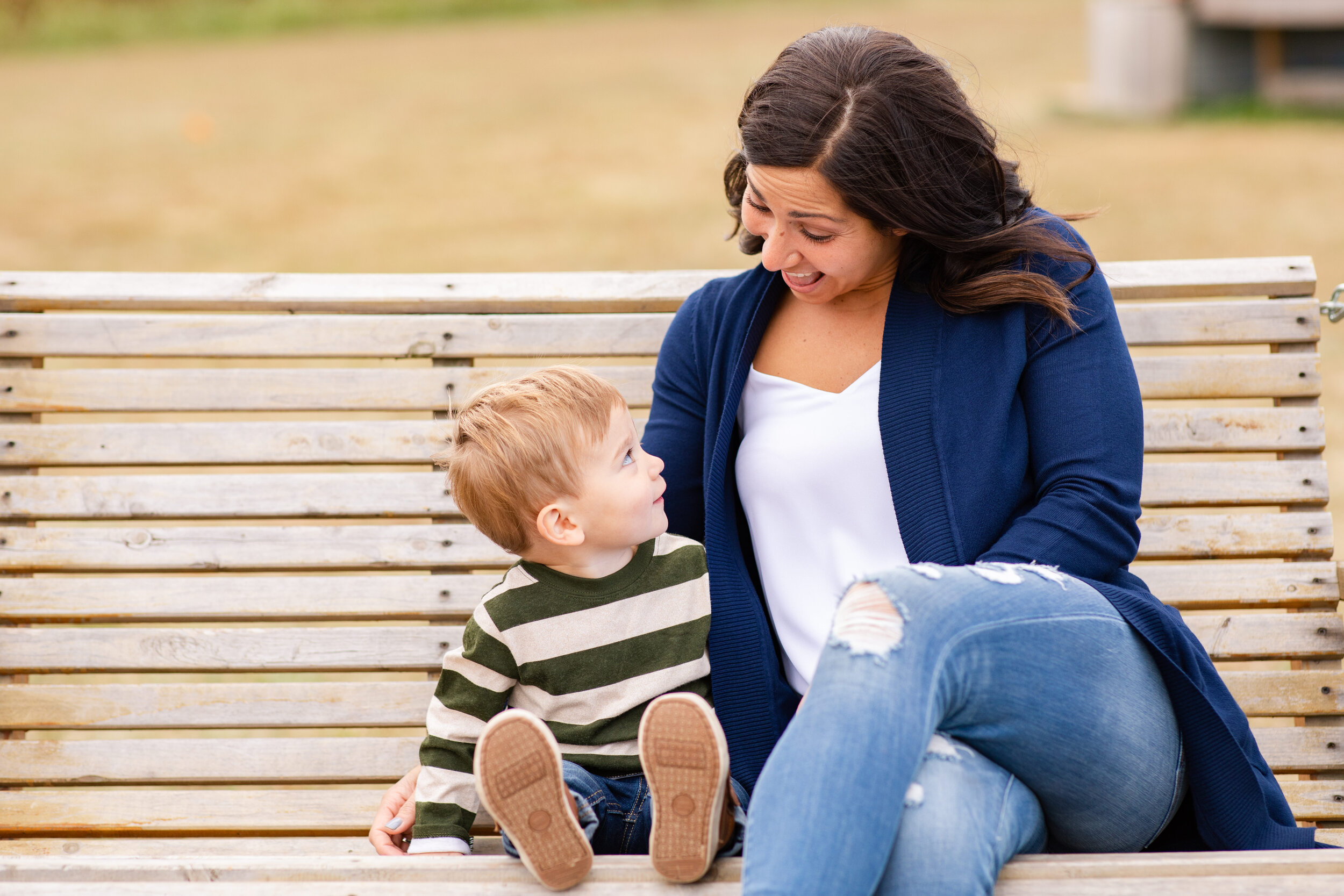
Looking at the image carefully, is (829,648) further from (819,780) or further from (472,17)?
(472,17)

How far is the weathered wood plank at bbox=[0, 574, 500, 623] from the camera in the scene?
2365 millimetres

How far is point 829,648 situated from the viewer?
5.03 feet

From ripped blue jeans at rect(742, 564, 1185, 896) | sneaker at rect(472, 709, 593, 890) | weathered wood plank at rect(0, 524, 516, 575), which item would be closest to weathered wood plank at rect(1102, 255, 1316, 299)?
ripped blue jeans at rect(742, 564, 1185, 896)

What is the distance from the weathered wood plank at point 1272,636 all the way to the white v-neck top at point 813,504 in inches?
31.6

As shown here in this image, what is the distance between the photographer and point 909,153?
6.05 feet

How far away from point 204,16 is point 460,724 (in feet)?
55.4

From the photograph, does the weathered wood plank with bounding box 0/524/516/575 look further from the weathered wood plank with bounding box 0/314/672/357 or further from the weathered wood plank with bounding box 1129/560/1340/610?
the weathered wood plank with bounding box 1129/560/1340/610

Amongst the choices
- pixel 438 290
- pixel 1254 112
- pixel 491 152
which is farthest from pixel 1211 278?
pixel 1254 112

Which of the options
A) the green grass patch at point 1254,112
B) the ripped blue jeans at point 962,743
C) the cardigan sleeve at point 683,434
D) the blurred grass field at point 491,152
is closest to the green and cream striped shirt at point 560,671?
the cardigan sleeve at point 683,434

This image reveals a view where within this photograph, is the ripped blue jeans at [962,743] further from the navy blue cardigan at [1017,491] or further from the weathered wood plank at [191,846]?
the weathered wood plank at [191,846]

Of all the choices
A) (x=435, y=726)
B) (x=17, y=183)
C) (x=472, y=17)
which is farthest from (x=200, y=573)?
(x=472, y=17)

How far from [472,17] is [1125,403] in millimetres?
17131

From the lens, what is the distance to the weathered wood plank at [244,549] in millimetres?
2381

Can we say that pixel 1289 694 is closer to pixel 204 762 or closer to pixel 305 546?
pixel 305 546
